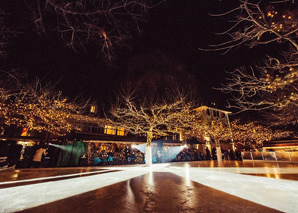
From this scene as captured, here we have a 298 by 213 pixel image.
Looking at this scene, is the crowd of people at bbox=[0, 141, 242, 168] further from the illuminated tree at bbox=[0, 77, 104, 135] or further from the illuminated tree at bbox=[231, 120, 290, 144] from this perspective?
the illuminated tree at bbox=[231, 120, 290, 144]

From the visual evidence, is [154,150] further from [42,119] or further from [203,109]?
[203,109]

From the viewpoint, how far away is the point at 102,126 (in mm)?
17844

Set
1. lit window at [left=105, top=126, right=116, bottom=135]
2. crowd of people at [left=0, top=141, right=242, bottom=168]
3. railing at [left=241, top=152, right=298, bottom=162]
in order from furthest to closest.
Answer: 1. lit window at [left=105, top=126, right=116, bottom=135]
2. railing at [left=241, top=152, right=298, bottom=162]
3. crowd of people at [left=0, top=141, right=242, bottom=168]

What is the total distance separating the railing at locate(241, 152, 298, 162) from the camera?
13843 mm

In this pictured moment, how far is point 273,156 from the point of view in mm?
14891

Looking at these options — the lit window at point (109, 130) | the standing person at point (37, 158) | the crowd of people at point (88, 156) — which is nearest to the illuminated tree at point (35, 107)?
the crowd of people at point (88, 156)

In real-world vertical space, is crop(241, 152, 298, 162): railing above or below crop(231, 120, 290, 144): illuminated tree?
below

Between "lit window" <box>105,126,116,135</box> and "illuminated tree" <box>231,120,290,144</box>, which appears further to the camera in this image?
"illuminated tree" <box>231,120,290,144</box>

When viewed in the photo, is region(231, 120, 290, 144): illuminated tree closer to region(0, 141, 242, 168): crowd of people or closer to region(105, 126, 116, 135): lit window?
region(0, 141, 242, 168): crowd of people

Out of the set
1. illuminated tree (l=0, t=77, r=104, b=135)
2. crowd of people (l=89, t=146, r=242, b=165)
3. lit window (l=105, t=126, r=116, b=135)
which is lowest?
crowd of people (l=89, t=146, r=242, b=165)

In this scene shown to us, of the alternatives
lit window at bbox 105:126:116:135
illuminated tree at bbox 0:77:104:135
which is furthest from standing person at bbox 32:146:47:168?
lit window at bbox 105:126:116:135

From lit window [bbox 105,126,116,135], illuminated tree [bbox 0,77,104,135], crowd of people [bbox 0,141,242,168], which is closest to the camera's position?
crowd of people [bbox 0,141,242,168]

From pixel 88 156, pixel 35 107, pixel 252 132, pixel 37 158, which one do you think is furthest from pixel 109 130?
pixel 252 132

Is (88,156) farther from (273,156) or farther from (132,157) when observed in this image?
(273,156)
